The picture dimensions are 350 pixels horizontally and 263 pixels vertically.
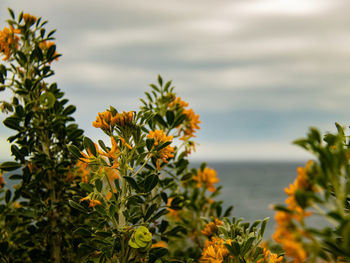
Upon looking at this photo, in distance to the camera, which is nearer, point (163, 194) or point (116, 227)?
point (116, 227)

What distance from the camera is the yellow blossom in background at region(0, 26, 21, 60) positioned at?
2.08m

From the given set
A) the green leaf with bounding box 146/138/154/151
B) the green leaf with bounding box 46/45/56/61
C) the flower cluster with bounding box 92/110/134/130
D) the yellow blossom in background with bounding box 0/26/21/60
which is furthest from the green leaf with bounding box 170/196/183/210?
the yellow blossom in background with bounding box 0/26/21/60

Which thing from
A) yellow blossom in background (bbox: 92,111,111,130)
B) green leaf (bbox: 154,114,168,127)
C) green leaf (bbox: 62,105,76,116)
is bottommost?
yellow blossom in background (bbox: 92,111,111,130)

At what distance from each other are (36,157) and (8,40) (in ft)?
2.92

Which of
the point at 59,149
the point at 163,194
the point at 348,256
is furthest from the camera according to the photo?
the point at 59,149

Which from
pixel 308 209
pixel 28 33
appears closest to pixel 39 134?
pixel 28 33

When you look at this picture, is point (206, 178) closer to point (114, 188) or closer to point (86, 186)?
point (114, 188)

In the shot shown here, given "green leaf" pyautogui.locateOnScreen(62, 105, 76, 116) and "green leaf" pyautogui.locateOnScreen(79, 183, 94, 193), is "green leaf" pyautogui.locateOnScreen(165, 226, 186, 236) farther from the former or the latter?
"green leaf" pyautogui.locateOnScreen(62, 105, 76, 116)

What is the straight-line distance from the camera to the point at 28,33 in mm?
2158

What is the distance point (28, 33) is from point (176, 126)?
4.23 feet

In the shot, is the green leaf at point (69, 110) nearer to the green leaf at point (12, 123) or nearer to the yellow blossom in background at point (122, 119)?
the green leaf at point (12, 123)

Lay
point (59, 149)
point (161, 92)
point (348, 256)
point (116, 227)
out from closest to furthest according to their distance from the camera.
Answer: point (348, 256) → point (116, 227) → point (59, 149) → point (161, 92)

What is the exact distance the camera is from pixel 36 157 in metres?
1.92

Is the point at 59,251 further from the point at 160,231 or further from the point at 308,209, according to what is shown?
the point at 308,209
